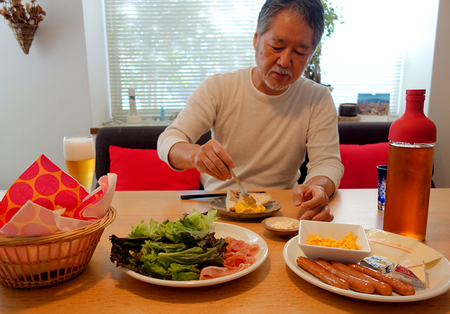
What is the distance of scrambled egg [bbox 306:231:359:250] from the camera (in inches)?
32.1

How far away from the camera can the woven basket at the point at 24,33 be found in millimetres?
2746

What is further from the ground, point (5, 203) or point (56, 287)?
point (5, 203)

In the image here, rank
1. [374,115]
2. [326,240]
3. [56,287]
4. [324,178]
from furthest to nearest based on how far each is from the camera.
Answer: [374,115] → [324,178] → [326,240] → [56,287]

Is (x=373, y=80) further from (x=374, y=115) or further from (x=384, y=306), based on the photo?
(x=384, y=306)

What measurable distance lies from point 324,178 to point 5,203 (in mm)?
1202

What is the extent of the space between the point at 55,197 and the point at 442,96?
3.32m

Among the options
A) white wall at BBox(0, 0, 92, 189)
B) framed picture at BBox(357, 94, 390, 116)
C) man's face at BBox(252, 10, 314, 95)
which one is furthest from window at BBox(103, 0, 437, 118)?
man's face at BBox(252, 10, 314, 95)

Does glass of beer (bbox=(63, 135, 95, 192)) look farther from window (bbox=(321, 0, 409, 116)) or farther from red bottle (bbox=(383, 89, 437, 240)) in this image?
window (bbox=(321, 0, 409, 116))

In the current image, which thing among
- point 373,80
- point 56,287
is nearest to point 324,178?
point 56,287

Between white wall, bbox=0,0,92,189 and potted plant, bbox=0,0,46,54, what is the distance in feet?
0.31

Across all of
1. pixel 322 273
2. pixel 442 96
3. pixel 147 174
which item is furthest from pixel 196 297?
pixel 442 96

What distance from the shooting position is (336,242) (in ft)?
2.74

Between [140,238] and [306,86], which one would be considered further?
[306,86]

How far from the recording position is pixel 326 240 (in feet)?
2.76
